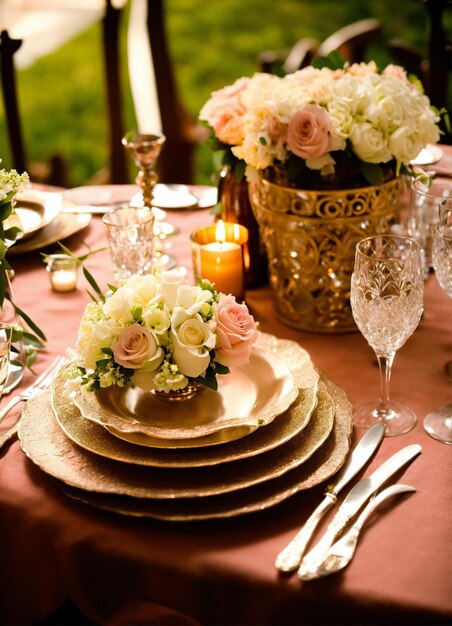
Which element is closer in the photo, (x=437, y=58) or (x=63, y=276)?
(x=63, y=276)

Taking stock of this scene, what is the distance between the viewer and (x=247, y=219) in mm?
1599

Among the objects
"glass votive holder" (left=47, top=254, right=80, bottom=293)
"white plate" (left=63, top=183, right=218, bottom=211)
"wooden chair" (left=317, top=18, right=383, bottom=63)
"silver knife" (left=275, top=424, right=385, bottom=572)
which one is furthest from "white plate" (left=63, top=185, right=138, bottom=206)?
"wooden chair" (left=317, top=18, right=383, bottom=63)

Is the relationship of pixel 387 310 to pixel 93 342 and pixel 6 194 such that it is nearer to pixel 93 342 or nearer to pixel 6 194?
pixel 93 342

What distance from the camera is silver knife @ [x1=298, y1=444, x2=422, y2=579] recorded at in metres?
0.91

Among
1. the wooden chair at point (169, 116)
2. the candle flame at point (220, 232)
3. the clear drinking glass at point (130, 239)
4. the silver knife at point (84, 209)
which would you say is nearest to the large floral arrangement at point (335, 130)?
the candle flame at point (220, 232)

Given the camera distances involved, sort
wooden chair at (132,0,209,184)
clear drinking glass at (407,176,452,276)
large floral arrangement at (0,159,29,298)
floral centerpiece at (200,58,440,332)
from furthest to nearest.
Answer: wooden chair at (132,0,209,184), clear drinking glass at (407,176,452,276), floral centerpiece at (200,58,440,332), large floral arrangement at (0,159,29,298)

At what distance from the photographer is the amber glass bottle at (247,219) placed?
5.21 feet

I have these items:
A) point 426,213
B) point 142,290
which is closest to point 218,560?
point 142,290

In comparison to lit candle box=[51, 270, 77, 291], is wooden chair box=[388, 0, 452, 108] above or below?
above

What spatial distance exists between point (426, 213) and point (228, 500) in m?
0.80

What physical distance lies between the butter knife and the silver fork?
465mm

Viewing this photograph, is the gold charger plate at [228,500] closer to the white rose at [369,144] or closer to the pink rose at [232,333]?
the pink rose at [232,333]

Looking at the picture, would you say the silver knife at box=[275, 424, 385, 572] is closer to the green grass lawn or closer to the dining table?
the dining table

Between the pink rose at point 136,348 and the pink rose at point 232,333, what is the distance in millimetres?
82
